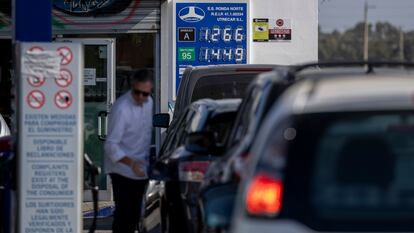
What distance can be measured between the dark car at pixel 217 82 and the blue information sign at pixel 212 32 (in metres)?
4.14

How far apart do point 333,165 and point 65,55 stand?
3.85 m

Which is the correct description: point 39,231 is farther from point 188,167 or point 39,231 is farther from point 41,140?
point 188,167

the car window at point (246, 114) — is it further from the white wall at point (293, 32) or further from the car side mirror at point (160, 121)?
the white wall at point (293, 32)

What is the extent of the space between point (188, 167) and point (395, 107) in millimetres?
3320

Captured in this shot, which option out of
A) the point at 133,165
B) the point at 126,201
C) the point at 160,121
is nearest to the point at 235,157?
the point at 133,165

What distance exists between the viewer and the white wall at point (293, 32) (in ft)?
55.0

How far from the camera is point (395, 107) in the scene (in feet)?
18.8

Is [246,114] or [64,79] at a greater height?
[64,79]

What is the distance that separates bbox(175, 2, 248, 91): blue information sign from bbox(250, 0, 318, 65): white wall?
0.22m

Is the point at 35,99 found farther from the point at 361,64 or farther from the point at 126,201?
the point at 361,64

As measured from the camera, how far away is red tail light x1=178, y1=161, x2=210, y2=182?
873cm

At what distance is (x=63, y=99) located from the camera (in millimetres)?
8977

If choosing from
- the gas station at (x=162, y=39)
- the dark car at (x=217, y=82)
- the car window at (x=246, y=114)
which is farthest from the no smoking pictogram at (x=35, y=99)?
the gas station at (x=162, y=39)

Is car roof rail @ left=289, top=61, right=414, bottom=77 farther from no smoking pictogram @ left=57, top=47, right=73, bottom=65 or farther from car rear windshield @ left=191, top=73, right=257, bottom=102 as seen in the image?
car rear windshield @ left=191, top=73, right=257, bottom=102
